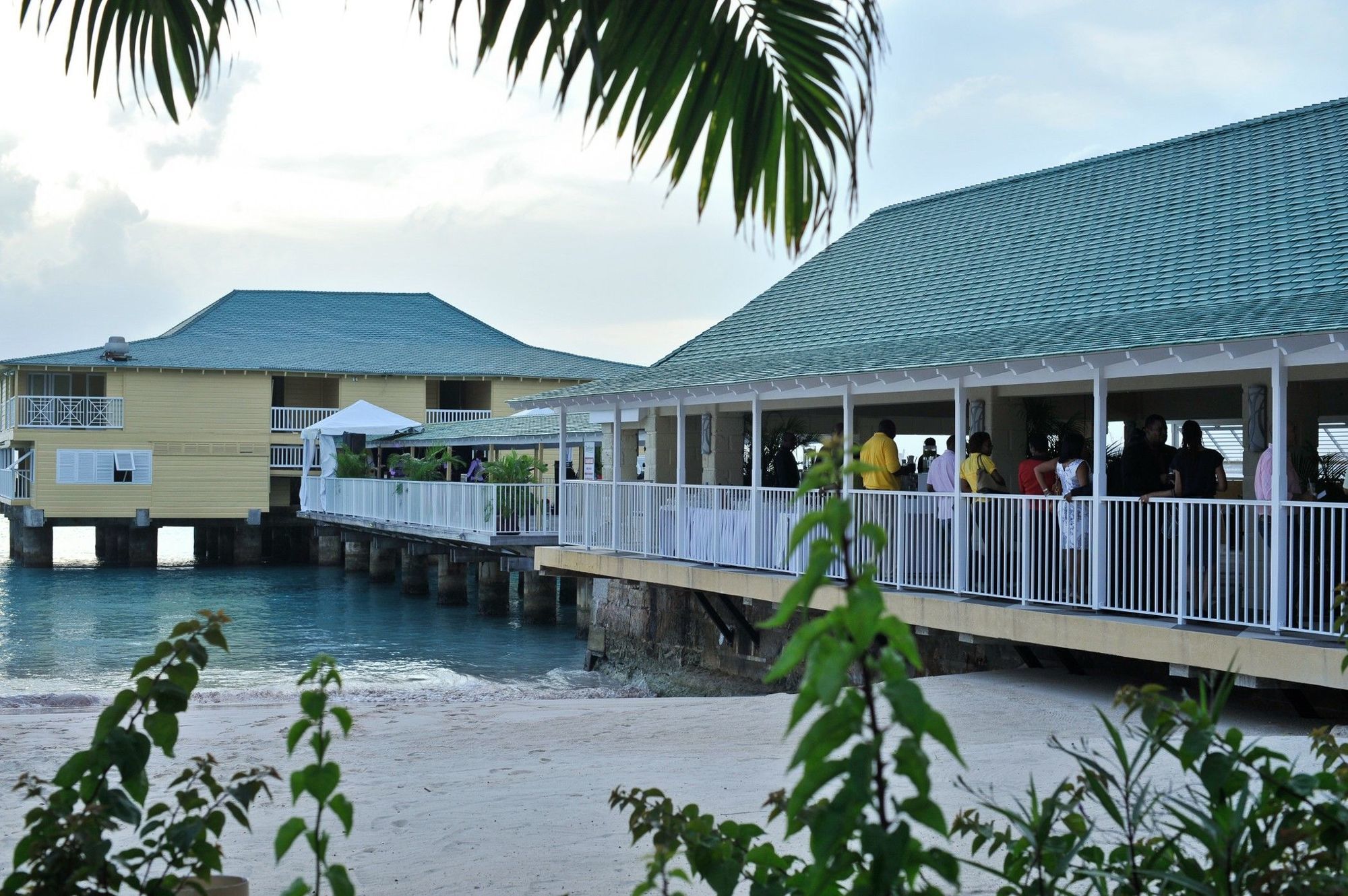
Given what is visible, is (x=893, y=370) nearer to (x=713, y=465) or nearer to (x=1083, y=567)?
(x=1083, y=567)

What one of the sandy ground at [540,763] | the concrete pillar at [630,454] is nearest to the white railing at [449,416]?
the concrete pillar at [630,454]

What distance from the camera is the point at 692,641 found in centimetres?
1953

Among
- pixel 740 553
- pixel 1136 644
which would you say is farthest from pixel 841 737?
pixel 740 553

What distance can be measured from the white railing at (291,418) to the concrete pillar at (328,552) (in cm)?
401

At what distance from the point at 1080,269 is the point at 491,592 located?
65.9 feet

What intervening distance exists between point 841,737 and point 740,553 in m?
14.8

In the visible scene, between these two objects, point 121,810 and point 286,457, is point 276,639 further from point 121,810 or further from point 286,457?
point 121,810

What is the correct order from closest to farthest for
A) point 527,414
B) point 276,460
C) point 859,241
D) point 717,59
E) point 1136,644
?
point 717,59
point 1136,644
point 859,241
point 527,414
point 276,460

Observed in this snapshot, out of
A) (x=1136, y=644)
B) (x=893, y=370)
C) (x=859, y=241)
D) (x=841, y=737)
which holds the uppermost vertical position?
(x=859, y=241)

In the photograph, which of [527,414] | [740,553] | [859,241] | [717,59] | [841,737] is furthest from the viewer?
[527,414]

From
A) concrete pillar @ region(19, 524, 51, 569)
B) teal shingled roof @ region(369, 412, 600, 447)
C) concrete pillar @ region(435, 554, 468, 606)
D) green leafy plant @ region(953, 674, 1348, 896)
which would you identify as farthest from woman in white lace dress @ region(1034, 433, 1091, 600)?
concrete pillar @ region(19, 524, 51, 569)

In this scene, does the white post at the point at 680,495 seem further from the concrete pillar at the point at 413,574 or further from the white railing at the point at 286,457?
the white railing at the point at 286,457

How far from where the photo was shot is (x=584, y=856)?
22.0ft

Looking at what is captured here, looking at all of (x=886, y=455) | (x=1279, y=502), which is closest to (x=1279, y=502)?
(x=1279, y=502)
